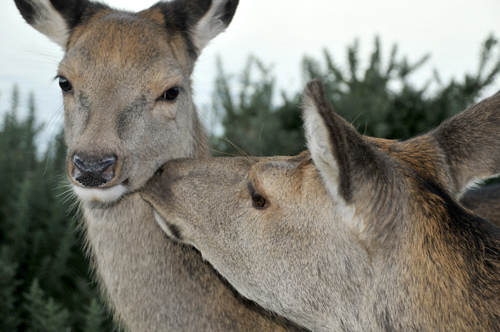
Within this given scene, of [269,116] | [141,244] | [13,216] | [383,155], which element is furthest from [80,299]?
[383,155]

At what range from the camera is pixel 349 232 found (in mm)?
2328

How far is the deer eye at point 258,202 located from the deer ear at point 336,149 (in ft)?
1.31

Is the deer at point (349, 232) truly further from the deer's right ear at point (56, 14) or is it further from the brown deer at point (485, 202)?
the deer's right ear at point (56, 14)

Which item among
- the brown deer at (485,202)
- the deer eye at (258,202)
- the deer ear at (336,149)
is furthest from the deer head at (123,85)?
the brown deer at (485,202)

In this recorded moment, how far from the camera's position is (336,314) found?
2.44m

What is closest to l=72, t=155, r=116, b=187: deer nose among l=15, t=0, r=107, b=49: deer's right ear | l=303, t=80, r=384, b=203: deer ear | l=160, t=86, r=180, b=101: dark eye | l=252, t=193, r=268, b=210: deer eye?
l=160, t=86, r=180, b=101: dark eye

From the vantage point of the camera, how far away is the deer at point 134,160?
→ 2949 millimetres

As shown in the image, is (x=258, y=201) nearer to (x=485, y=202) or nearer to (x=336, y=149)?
(x=336, y=149)

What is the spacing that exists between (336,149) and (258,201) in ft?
2.29

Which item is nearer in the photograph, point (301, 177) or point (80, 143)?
point (301, 177)

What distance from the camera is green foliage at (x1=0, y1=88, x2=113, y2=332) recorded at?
4418 mm

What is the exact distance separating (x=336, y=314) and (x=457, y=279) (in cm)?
57

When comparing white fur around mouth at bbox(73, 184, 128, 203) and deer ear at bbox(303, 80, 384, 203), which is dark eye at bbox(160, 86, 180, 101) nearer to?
white fur around mouth at bbox(73, 184, 128, 203)

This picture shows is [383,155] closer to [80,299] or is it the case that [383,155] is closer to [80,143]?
[80,143]
